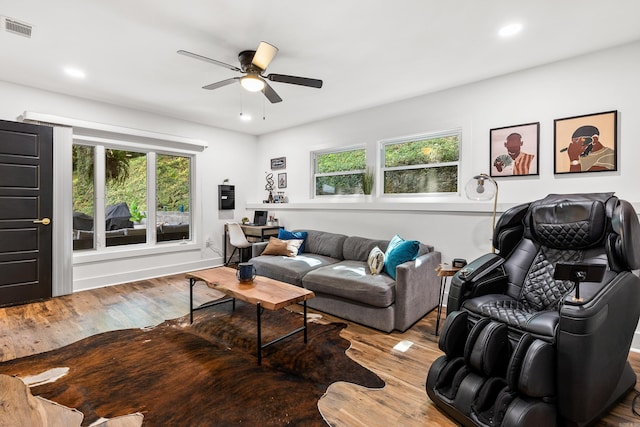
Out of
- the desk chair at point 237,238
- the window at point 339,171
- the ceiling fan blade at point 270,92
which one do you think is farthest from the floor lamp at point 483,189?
the desk chair at point 237,238

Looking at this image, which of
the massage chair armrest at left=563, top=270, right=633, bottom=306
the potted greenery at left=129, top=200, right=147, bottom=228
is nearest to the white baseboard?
the potted greenery at left=129, top=200, right=147, bottom=228

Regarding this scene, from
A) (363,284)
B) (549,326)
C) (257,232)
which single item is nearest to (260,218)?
(257,232)

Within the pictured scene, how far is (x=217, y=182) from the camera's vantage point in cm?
556

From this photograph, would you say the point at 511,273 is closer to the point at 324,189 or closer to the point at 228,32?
the point at 228,32

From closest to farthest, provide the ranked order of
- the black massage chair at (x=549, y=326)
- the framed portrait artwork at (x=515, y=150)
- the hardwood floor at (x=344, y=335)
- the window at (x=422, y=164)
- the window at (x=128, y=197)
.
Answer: the black massage chair at (x=549, y=326) < the hardwood floor at (x=344, y=335) < the framed portrait artwork at (x=515, y=150) < the window at (x=422, y=164) < the window at (x=128, y=197)

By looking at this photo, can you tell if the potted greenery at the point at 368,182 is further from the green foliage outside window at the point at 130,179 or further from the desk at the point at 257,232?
the green foliage outside window at the point at 130,179

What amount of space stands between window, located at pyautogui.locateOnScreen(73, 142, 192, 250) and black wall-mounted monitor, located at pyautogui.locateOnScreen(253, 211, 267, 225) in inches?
46.1

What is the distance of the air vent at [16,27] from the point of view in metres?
2.35

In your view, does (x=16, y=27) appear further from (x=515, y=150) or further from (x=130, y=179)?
(x=515, y=150)

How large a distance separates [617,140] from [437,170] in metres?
1.63

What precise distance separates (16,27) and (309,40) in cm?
233

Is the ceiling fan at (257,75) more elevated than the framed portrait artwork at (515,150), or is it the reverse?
the ceiling fan at (257,75)

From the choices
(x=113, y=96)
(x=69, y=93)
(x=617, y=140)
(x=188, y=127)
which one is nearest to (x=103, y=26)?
(x=113, y=96)

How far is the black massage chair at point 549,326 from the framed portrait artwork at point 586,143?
902mm
